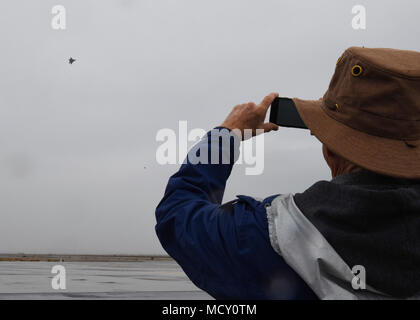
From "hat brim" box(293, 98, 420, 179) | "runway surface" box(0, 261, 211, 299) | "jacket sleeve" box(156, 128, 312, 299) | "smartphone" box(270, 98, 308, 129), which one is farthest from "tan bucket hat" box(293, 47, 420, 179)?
"runway surface" box(0, 261, 211, 299)

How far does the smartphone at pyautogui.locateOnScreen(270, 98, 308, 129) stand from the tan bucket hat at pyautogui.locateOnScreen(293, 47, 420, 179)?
0.18m

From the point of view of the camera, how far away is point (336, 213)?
1.21 metres

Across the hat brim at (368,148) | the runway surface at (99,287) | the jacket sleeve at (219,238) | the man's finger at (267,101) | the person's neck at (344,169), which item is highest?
the man's finger at (267,101)

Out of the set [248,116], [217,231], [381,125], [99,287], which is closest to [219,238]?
[217,231]

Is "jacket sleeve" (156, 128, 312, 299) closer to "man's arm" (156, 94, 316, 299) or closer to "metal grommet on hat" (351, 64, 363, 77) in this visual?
"man's arm" (156, 94, 316, 299)

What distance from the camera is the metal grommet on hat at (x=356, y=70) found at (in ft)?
4.44

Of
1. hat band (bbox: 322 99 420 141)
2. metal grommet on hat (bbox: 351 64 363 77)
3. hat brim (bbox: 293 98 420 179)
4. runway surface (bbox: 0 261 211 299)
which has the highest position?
metal grommet on hat (bbox: 351 64 363 77)

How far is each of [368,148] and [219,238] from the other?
1.62ft

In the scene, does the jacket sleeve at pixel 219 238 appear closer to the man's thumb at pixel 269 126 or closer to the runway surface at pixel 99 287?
the man's thumb at pixel 269 126

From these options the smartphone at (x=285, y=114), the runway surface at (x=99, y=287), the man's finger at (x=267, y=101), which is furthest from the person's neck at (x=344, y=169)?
the runway surface at (x=99, y=287)

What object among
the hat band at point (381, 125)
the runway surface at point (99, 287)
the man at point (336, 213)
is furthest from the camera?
the runway surface at point (99, 287)

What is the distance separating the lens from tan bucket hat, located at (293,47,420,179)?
4.22 ft

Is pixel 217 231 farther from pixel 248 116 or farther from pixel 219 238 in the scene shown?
pixel 248 116
